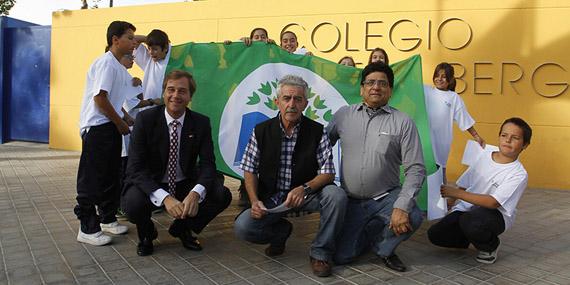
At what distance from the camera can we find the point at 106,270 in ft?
10.7

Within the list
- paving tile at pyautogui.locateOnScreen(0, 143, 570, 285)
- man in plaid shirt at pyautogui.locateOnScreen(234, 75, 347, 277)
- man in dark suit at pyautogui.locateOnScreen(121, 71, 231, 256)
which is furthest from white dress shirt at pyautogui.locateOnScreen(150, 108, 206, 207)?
paving tile at pyautogui.locateOnScreen(0, 143, 570, 285)

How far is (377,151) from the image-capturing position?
3.43 meters

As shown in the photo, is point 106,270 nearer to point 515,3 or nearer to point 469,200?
point 469,200

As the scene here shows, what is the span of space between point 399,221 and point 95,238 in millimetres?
2342

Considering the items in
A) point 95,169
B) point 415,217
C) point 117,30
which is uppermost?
point 117,30

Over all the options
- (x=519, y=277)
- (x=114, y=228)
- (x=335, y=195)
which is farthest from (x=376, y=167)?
(x=114, y=228)

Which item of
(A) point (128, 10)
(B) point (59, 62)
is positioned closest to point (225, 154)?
(A) point (128, 10)

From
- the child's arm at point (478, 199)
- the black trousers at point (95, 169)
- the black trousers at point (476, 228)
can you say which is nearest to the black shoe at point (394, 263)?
the black trousers at point (476, 228)

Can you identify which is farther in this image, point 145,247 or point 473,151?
point 473,151

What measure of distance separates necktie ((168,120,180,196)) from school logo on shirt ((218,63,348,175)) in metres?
0.93

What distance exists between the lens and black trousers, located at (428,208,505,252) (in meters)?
3.52

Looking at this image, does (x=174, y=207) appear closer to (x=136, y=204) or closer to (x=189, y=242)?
(x=136, y=204)

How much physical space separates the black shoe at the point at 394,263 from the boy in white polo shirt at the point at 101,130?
215 cm

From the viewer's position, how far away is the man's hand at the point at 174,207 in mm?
3285
